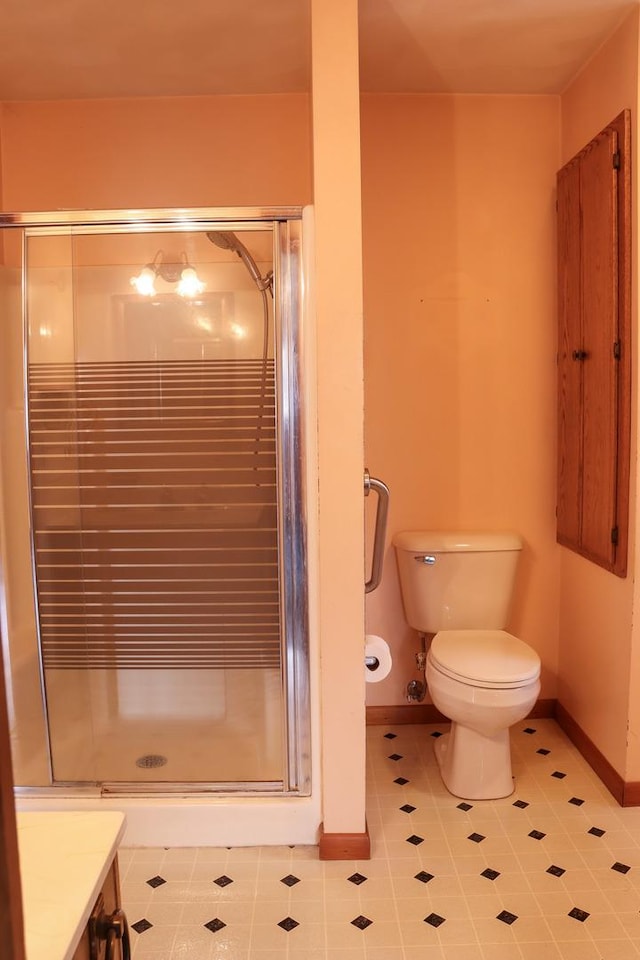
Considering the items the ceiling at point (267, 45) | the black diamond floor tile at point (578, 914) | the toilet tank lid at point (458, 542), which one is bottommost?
the black diamond floor tile at point (578, 914)

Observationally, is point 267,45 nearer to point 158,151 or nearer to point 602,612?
point 158,151

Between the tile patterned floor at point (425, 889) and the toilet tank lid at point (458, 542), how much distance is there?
0.84 metres

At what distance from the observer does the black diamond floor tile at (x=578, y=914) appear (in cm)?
200

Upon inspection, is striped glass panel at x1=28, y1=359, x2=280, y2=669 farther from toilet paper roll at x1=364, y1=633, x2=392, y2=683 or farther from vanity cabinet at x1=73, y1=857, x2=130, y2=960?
vanity cabinet at x1=73, y1=857, x2=130, y2=960

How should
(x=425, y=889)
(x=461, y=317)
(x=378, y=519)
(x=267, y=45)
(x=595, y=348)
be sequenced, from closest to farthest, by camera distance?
1. (x=425, y=889)
2. (x=378, y=519)
3. (x=267, y=45)
4. (x=595, y=348)
5. (x=461, y=317)

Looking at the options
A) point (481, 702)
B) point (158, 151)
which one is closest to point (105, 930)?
point (481, 702)

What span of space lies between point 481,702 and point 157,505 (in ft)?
3.95

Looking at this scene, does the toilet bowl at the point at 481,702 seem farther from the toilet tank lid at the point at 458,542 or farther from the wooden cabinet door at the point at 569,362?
the wooden cabinet door at the point at 569,362

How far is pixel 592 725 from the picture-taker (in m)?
2.79

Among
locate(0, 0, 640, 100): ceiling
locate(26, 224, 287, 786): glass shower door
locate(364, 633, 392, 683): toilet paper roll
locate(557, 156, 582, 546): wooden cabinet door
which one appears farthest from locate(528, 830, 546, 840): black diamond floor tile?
locate(0, 0, 640, 100): ceiling

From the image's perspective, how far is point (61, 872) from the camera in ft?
3.14

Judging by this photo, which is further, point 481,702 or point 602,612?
point 602,612

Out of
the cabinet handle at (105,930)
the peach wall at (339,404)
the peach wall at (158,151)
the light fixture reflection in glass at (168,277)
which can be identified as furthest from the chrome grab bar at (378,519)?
the cabinet handle at (105,930)

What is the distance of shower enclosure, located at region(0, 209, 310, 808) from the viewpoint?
2.26 metres
